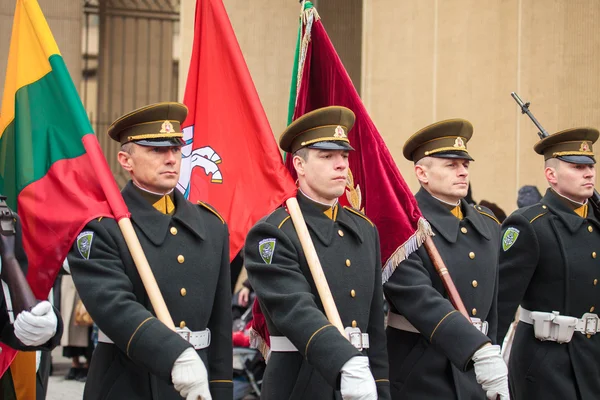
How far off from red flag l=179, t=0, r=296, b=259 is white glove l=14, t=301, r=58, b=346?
63.7 inches

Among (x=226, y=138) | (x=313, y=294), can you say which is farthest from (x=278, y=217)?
(x=226, y=138)

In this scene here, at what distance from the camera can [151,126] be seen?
17.1 ft

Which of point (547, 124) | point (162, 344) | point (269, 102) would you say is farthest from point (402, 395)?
point (269, 102)

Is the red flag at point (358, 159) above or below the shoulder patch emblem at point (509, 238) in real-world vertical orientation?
above

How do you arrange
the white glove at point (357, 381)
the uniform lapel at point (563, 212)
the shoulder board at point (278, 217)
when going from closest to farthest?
the white glove at point (357, 381) → the shoulder board at point (278, 217) → the uniform lapel at point (563, 212)

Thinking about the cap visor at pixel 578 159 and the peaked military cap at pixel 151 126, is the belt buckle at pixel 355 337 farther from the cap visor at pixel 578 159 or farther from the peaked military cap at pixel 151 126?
the cap visor at pixel 578 159

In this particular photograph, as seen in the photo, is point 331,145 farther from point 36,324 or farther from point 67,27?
point 67,27

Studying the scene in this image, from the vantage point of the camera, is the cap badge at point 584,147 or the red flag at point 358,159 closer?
the red flag at point 358,159

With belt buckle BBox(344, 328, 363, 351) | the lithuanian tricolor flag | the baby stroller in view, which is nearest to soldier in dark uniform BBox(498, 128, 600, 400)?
belt buckle BBox(344, 328, 363, 351)

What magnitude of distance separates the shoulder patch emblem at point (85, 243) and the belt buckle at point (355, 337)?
1.26 metres

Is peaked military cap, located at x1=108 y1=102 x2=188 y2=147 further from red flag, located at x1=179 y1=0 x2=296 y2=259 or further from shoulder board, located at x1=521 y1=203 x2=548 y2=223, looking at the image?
shoulder board, located at x1=521 y1=203 x2=548 y2=223

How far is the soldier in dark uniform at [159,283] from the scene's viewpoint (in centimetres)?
470

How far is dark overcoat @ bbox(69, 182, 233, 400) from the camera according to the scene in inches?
186

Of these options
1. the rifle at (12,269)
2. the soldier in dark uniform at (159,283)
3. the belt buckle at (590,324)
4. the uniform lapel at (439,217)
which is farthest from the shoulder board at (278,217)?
the belt buckle at (590,324)
